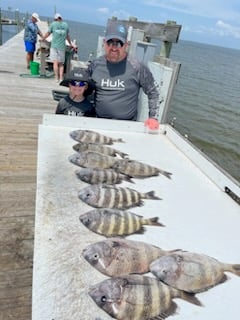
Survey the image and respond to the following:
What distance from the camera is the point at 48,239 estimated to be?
1589mm

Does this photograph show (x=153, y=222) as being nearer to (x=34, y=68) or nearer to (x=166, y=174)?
(x=166, y=174)

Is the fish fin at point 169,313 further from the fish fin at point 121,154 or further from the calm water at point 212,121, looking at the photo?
the calm water at point 212,121

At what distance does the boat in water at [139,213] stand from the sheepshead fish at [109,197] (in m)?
0.04

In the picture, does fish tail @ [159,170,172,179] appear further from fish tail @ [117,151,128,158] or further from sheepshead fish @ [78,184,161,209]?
sheepshead fish @ [78,184,161,209]

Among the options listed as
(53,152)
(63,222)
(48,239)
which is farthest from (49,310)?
(53,152)

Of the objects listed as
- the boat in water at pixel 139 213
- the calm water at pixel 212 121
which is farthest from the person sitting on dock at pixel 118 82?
the calm water at pixel 212 121

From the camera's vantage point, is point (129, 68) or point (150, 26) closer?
point (129, 68)

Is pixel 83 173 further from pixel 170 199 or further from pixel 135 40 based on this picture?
pixel 135 40

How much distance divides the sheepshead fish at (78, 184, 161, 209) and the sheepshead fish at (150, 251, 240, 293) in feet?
1.65

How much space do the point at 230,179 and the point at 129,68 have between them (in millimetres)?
1797

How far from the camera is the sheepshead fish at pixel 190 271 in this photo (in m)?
1.40

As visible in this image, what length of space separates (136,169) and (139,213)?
21.0 inches

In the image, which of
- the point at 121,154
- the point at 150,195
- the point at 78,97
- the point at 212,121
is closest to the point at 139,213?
the point at 150,195

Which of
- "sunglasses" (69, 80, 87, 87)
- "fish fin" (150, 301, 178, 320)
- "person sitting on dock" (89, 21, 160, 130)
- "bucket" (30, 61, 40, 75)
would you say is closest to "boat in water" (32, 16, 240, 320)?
"fish fin" (150, 301, 178, 320)
